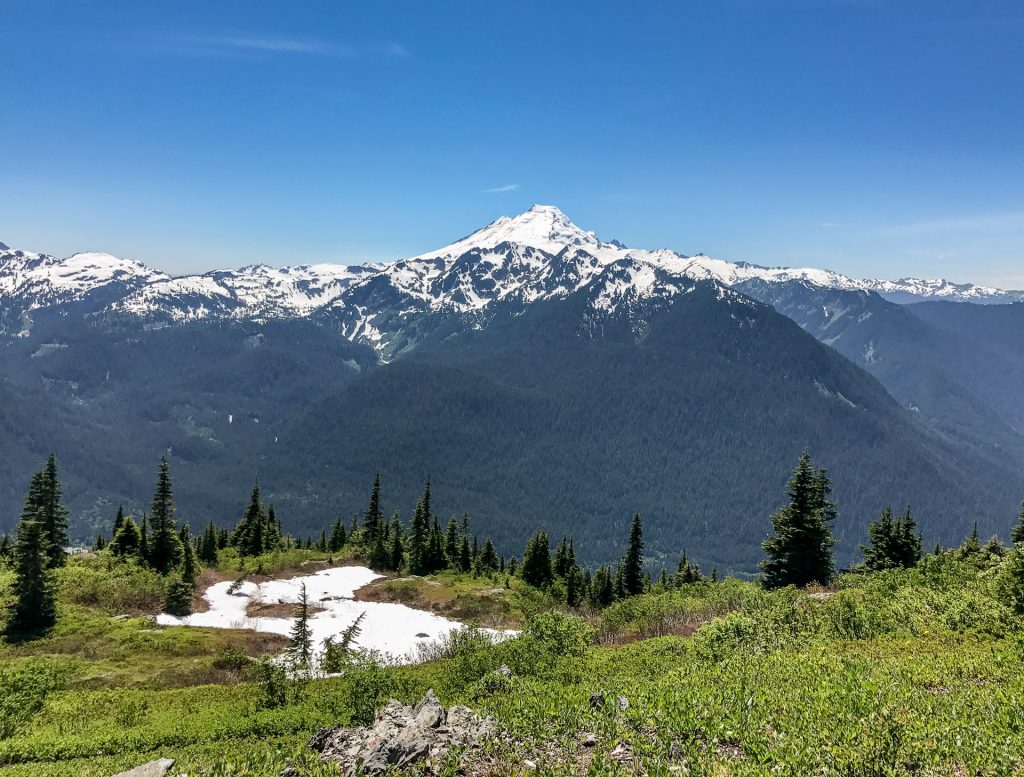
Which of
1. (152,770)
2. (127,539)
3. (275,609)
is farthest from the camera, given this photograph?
(127,539)

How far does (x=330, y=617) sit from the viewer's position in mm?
49938

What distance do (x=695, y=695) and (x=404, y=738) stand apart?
25.7 feet

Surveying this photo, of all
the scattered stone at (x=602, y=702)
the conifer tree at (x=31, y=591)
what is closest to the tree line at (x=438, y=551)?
the conifer tree at (x=31, y=591)

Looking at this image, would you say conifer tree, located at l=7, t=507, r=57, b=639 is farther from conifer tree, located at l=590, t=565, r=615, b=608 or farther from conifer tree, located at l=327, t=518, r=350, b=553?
conifer tree, located at l=327, t=518, r=350, b=553

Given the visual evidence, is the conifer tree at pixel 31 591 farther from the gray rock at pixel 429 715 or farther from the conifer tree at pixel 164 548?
the gray rock at pixel 429 715

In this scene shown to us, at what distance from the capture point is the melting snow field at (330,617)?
44.9m

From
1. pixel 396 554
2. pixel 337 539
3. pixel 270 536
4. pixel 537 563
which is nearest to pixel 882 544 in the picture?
pixel 537 563

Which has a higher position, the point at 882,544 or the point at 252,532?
the point at 882,544

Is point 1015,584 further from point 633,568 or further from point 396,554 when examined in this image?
point 396,554

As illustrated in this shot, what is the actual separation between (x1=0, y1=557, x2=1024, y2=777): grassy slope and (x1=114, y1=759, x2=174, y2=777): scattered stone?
55 cm

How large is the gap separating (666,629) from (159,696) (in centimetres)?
2521

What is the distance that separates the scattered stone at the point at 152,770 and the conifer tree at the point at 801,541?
44.7 m

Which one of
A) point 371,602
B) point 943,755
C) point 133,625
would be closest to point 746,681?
point 943,755

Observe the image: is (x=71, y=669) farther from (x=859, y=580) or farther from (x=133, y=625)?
(x=859, y=580)
